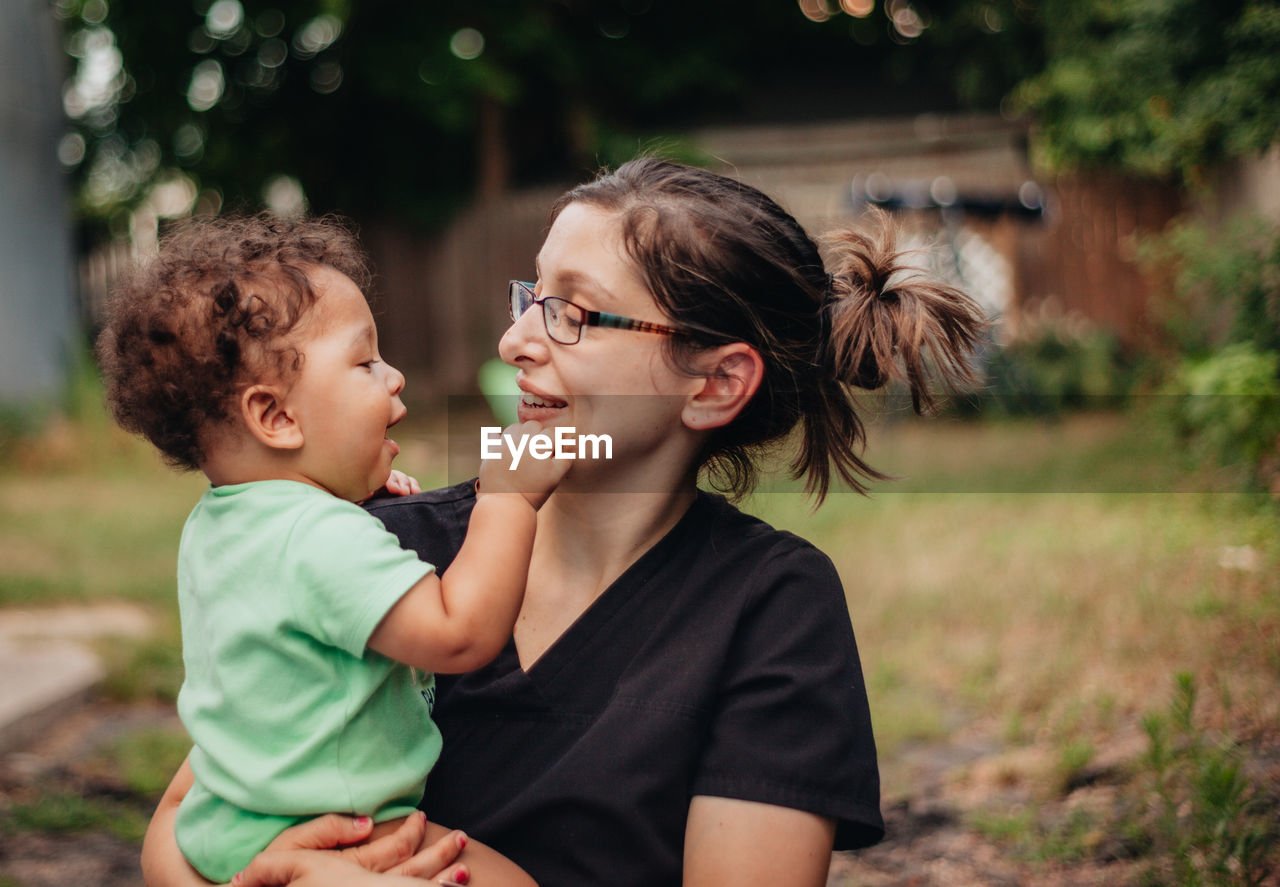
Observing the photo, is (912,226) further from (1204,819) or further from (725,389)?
(725,389)

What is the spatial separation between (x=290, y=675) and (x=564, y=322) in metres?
0.59

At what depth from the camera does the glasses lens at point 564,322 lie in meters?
1.59

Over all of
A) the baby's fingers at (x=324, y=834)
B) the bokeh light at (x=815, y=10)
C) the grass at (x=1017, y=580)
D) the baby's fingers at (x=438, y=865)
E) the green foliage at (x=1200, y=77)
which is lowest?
the grass at (x=1017, y=580)

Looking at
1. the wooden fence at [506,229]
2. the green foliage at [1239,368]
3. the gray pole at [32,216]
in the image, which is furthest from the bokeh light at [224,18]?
the green foliage at [1239,368]

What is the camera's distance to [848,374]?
1.69 m

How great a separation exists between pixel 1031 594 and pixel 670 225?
3.25 m

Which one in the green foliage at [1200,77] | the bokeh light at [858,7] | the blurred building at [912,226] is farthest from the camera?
the bokeh light at [858,7]

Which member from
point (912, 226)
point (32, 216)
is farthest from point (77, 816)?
point (912, 226)

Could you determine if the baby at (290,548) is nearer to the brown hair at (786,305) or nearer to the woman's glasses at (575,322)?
the woman's glasses at (575,322)

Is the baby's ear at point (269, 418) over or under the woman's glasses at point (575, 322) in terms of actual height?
under

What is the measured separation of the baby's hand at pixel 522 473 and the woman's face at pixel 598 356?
Answer: 12 centimetres

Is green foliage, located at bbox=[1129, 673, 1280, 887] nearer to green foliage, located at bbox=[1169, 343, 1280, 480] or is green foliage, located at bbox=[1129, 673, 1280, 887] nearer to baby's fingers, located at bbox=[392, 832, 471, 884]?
baby's fingers, located at bbox=[392, 832, 471, 884]

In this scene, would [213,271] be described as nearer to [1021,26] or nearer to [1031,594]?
[1031,594]

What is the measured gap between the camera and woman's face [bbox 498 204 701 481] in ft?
5.18
